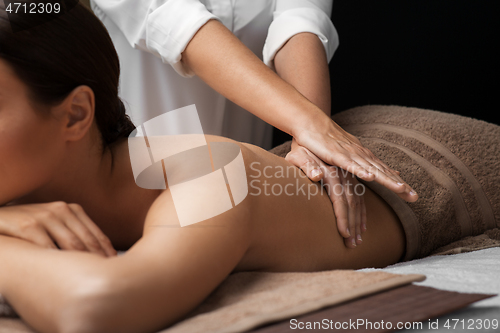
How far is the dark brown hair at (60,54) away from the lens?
22.4 inches

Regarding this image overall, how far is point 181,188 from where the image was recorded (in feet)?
1.98

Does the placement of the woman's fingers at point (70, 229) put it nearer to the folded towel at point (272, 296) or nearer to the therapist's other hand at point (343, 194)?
the folded towel at point (272, 296)

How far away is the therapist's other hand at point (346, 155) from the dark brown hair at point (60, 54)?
0.37m

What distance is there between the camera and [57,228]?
0.56 metres

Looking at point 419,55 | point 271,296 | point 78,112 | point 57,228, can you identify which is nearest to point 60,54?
A: point 78,112

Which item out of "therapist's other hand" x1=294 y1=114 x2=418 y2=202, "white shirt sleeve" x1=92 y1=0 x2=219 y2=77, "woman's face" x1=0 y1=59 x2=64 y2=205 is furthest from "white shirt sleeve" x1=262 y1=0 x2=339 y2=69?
"woman's face" x1=0 y1=59 x2=64 y2=205

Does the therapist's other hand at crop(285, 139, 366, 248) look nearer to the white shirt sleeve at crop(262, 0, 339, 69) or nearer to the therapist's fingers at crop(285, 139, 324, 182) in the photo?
the therapist's fingers at crop(285, 139, 324, 182)

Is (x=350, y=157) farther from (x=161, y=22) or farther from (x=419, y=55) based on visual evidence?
(x=419, y=55)

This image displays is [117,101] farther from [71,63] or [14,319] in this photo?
[14,319]

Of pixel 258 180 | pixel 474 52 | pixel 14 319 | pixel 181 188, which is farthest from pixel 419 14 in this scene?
pixel 14 319

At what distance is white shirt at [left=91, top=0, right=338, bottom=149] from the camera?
109 centimetres

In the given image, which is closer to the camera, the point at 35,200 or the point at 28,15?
the point at 28,15

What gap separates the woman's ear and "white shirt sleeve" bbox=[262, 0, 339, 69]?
699mm

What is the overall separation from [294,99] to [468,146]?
1.36 ft
